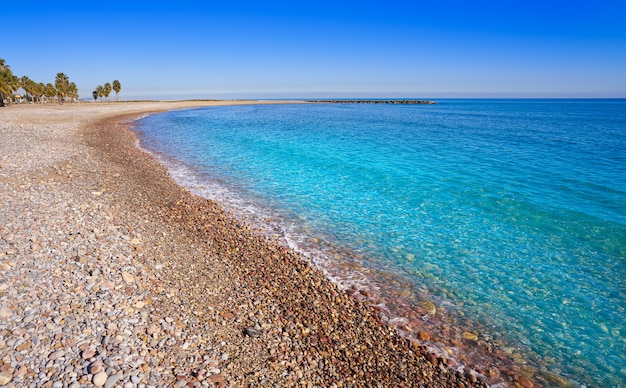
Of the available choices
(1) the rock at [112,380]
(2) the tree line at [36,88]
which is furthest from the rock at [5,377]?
(2) the tree line at [36,88]

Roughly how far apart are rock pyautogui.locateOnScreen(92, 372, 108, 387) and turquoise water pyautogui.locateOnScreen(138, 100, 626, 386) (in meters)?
6.07

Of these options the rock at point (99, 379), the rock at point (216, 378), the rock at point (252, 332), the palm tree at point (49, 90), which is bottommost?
the rock at point (252, 332)

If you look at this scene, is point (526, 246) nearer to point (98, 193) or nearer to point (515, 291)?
point (515, 291)

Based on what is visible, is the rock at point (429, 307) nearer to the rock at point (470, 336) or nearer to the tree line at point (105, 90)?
the rock at point (470, 336)

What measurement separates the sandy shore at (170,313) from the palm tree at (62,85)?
121438 mm

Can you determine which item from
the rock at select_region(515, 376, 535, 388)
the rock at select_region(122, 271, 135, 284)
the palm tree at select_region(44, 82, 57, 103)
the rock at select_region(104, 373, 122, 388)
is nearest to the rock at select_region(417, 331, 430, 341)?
the rock at select_region(515, 376, 535, 388)

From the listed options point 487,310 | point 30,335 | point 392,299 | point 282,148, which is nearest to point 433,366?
point 392,299

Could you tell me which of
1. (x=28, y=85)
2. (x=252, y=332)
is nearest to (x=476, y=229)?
(x=252, y=332)

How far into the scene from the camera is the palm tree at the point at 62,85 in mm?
104750

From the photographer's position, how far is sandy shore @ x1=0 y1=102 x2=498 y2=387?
521cm

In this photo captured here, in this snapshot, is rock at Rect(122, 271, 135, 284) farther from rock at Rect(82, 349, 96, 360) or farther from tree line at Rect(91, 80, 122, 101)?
tree line at Rect(91, 80, 122, 101)

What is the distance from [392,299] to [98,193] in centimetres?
1264

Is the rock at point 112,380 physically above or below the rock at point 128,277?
below

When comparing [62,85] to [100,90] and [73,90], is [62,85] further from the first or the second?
[100,90]
